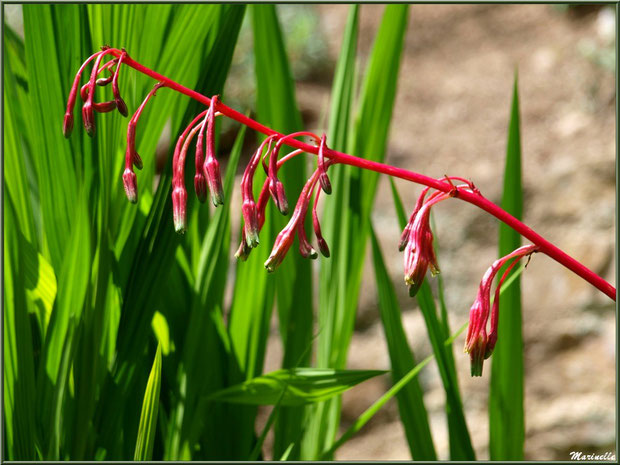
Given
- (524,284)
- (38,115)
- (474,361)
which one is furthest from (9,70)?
(524,284)

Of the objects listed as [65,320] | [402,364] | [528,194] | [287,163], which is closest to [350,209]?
[287,163]

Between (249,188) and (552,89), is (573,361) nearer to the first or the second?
(552,89)

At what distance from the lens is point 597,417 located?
193 centimetres

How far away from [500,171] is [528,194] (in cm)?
11

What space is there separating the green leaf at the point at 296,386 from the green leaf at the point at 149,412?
9 cm

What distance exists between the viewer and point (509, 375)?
848 millimetres

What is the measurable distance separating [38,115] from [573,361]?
1.66 metres

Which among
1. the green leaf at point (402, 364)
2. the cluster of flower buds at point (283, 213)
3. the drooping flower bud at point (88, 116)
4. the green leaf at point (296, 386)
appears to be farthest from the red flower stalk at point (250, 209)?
the green leaf at point (402, 364)

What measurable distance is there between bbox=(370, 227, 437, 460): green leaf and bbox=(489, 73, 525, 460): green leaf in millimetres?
73

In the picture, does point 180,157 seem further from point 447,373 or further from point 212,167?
point 447,373

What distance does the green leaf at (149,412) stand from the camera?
24.7 inches

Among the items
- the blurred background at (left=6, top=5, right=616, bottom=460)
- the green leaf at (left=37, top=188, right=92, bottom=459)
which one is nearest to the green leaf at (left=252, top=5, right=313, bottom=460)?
the green leaf at (left=37, top=188, right=92, bottom=459)

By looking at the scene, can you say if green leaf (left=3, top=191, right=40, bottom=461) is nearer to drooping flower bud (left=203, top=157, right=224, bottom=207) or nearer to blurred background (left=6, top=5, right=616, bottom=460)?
drooping flower bud (left=203, top=157, right=224, bottom=207)

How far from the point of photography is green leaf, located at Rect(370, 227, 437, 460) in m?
0.81
